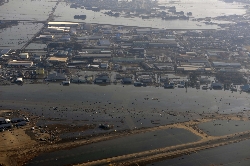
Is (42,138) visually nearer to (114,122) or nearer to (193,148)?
(114,122)

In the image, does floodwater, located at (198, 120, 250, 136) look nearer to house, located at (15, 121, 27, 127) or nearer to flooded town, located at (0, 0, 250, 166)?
flooded town, located at (0, 0, 250, 166)

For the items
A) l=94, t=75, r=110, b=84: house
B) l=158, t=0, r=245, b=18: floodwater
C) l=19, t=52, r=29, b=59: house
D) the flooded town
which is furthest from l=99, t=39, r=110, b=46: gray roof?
l=158, t=0, r=245, b=18: floodwater


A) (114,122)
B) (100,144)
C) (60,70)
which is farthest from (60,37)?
(100,144)

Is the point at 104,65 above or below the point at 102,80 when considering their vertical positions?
above

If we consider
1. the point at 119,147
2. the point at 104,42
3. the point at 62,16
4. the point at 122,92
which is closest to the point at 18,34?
the point at 104,42

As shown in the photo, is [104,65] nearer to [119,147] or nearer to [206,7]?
[119,147]

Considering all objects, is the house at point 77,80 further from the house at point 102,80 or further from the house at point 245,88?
the house at point 245,88
